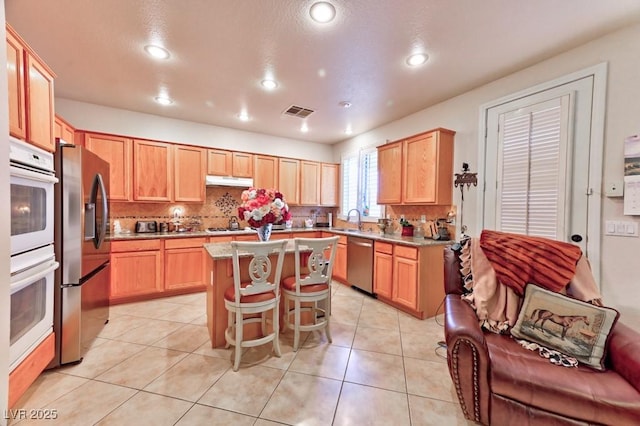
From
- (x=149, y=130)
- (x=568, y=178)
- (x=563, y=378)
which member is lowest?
(x=563, y=378)

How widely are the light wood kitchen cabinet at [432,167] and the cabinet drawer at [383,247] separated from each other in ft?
2.32

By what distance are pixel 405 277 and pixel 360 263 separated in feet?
2.75

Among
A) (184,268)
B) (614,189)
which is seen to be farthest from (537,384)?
(184,268)

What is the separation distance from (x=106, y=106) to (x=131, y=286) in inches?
103

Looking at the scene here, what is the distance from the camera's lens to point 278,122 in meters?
4.32

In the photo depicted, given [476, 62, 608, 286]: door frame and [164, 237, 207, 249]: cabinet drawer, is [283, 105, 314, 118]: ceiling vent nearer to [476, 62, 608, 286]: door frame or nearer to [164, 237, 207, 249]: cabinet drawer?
[164, 237, 207, 249]: cabinet drawer

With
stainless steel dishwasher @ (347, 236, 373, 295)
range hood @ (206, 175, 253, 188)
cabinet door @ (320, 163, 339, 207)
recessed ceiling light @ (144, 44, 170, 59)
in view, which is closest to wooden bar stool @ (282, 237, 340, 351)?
stainless steel dishwasher @ (347, 236, 373, 295)

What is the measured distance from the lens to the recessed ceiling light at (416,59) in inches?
93.9

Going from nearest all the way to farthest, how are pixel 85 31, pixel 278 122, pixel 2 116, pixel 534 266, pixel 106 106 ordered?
1. pixel 2 116
2. pixel 534 266
3. pixel 85 31
4. pixel 106 106
5. pixel 278 122

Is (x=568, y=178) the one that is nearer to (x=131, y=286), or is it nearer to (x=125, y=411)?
(x=125, y=411)

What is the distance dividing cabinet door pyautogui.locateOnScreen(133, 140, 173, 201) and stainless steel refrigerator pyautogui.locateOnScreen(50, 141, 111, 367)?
152cm

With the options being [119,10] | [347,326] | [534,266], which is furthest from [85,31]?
[534,266]

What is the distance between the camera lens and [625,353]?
1.31 metres

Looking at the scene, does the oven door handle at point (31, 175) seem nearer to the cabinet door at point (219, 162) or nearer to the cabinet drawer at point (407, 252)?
the cabinet door at point (219, 162)
